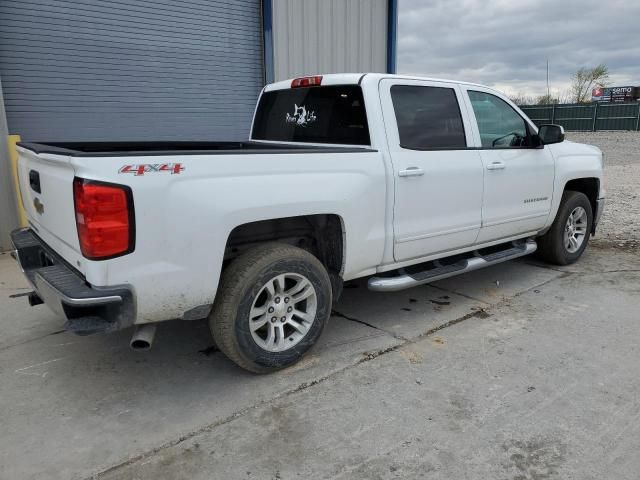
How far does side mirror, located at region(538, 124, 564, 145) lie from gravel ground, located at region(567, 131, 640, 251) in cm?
264

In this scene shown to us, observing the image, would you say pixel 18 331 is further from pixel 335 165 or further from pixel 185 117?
pixel 185 117

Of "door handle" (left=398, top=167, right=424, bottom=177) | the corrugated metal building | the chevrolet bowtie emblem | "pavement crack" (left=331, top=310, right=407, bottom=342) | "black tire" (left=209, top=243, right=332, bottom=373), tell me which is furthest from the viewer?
the corrugated metal building

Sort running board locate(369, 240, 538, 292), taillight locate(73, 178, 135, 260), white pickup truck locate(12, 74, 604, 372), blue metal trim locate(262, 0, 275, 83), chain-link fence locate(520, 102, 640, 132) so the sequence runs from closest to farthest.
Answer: taillight locate(73, 178, 135, 260)
white pickup truck locate(12, 74, 604, 372)
running board locate(369, 240, 538, 292)
blue metal trim locate(262, 0, 275, 83)
chain-link fence locate(520, 102, 640, 132)

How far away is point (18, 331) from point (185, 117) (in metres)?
4.85

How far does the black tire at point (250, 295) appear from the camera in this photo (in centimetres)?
308

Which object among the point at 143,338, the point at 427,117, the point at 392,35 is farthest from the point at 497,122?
the point at 392,35

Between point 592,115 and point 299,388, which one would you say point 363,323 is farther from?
point 592,115

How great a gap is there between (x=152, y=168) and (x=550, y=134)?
12.7 feet

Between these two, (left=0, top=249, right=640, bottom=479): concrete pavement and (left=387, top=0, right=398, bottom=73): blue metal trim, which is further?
(left=387, top=0, right=398, bottom=73): blue metal trim

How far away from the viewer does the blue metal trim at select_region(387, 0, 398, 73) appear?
10.2 metres

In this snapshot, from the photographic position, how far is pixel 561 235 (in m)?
5.67

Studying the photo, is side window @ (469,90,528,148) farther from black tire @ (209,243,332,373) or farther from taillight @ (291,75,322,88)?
black tire @ (209,243,332,373)

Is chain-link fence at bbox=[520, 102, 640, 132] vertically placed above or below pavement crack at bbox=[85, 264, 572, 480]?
above

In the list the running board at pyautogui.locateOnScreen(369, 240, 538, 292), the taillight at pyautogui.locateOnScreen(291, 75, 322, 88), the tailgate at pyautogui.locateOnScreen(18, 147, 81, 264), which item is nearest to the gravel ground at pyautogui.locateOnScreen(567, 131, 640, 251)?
the running board at pyautogui.locateOnScreen(369, 240, 538, 292)
